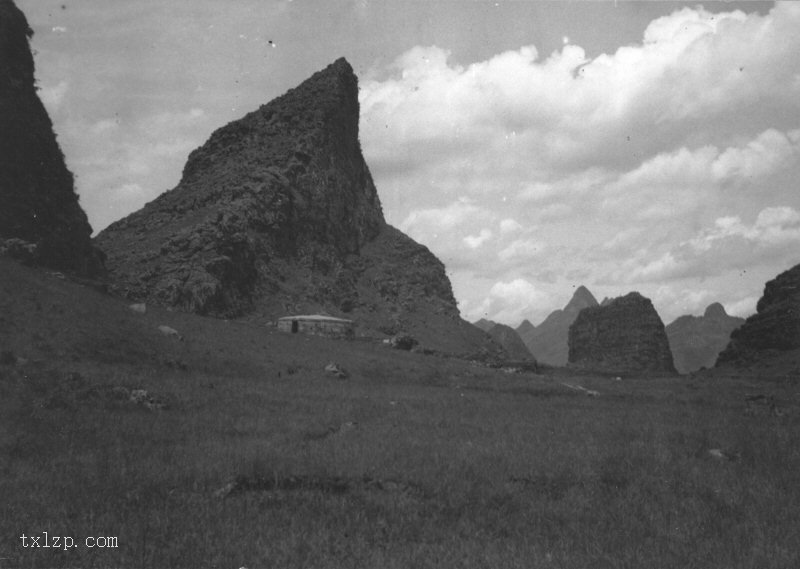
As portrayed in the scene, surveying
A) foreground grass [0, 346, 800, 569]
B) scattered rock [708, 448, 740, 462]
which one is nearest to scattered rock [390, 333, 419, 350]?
foreground grass [0, 346, 800, 569]

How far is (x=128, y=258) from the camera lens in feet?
318

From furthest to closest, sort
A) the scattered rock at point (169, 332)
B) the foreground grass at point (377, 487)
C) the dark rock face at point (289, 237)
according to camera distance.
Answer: the dark rock face at point (289, 237) → the scattered rock at point (169, 332) → the foreground grass at point (377, 487)

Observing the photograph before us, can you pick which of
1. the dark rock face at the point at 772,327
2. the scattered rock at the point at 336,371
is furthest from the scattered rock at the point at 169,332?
the dark rock face at the point at 772,327

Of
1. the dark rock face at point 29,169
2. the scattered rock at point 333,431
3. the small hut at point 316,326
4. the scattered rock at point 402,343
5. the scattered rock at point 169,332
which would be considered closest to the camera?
the scattered rock at point 333,431

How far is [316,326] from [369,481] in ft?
211

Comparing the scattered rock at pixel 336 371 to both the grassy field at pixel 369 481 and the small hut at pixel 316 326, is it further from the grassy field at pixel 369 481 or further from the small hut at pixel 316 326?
the small hut at pixel 316 326

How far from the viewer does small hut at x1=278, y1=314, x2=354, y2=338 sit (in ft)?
237

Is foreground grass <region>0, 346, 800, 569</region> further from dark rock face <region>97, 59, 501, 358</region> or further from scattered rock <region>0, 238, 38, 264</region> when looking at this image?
dark rock face <region>97, 59, 501, 358</region>

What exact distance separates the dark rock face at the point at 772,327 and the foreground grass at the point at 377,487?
8747 cm

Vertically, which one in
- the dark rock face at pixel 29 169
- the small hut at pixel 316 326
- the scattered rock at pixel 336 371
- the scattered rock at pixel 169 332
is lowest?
the scattered rock at pixel 336 371

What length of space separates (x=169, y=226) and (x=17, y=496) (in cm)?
11054

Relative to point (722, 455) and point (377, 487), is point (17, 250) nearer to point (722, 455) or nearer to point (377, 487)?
point (377, 487)

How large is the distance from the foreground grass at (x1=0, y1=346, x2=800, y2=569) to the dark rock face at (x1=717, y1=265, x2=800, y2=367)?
8747 cm

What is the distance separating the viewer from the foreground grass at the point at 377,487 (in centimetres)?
607
